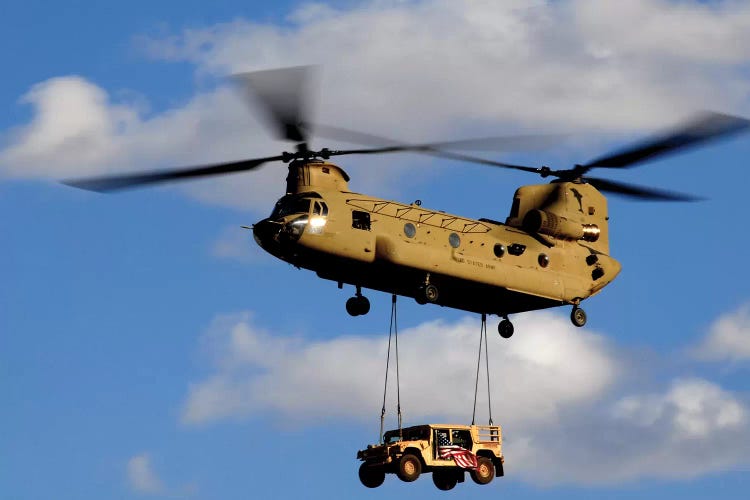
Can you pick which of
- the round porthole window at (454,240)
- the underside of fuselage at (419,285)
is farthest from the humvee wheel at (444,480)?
the round porthole window at (454,240)

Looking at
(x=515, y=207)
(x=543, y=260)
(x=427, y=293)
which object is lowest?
(x=427, y=293)

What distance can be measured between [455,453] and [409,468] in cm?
187

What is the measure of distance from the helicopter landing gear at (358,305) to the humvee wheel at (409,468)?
5.48 m

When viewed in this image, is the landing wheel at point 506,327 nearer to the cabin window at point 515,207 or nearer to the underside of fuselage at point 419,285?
the underside of fuselage at point 419,285

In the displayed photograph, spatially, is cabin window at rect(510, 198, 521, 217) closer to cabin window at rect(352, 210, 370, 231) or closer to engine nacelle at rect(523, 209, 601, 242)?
engine nacelle at rect(523, 209, 601, 242)

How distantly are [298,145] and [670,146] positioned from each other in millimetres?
13317

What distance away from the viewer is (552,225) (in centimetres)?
5831

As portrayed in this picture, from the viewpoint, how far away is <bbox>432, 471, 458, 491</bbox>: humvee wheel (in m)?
53.3

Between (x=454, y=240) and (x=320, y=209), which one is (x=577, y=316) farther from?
(x=320, y=209)

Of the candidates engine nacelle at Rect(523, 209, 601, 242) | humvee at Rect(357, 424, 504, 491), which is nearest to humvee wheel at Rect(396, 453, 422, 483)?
humvee at Rect(357, 424, 504, 491)

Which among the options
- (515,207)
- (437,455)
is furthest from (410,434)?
(515,207)

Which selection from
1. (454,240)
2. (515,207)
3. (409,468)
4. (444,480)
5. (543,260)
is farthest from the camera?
(515,207)

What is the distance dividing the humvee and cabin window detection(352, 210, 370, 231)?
6882 mm

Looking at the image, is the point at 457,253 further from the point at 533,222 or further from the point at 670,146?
the point at 670,146
